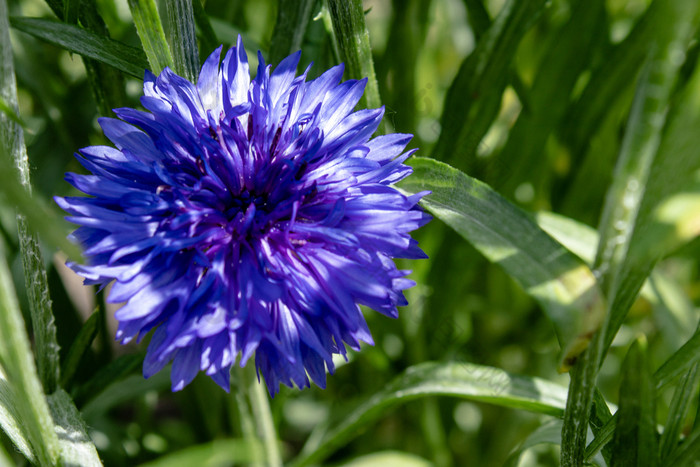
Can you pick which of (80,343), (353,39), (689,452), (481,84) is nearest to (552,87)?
(481,84)

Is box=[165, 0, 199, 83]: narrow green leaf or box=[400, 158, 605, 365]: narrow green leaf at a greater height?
box=[165, 0, 199, 83]: narrow green leaf

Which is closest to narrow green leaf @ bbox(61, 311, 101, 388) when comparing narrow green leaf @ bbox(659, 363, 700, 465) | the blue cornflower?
the blue cornflower

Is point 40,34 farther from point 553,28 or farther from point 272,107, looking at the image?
point 553,28

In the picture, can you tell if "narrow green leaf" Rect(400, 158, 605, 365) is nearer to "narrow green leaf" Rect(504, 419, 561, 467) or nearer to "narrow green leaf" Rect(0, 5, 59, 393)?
"narrow green leaf" Rect(504, 419, 561, 467)

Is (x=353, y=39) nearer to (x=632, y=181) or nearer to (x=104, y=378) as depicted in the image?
(x=632, y=181)

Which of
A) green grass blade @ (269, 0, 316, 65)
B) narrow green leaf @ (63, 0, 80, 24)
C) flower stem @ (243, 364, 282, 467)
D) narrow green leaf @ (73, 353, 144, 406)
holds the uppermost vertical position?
narrow green leaf @ (63, 0, 80, 24)

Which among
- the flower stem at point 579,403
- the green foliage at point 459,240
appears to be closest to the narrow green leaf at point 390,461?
the green foliage at point 459,240
